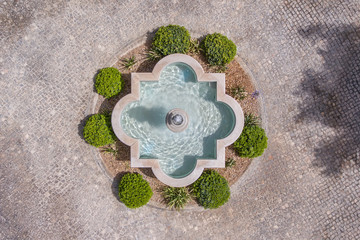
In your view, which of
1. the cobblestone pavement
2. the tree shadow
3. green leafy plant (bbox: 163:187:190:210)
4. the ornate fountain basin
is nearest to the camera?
the ornate fountain basin

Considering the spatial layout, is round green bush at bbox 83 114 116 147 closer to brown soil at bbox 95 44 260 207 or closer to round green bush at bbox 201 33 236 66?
brown soil at bbox 95 44 260 207

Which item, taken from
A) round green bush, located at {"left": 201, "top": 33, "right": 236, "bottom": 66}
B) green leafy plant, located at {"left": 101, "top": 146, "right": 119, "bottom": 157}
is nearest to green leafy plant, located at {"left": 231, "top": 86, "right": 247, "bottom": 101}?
round green bush, located at {"left": 201, "top": 33, "right": 236, "bottom": 66}

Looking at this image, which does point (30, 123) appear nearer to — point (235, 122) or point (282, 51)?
point (235, 122)

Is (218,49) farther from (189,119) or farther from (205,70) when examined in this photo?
(189,119)

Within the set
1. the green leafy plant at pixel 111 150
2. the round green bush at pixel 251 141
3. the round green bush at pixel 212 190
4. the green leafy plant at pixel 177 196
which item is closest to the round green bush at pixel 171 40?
the round green bush at pixel 251 141

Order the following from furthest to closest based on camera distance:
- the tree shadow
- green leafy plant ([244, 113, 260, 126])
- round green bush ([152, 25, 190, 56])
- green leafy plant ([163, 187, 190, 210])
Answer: the tree shadow
green leafy plant ([244, 113, 260, 126])
green leafy plant ([163, 187, 190, 210])
round green bush ([152, 25, 190, 56])

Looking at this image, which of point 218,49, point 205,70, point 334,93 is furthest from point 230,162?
point 334,93
